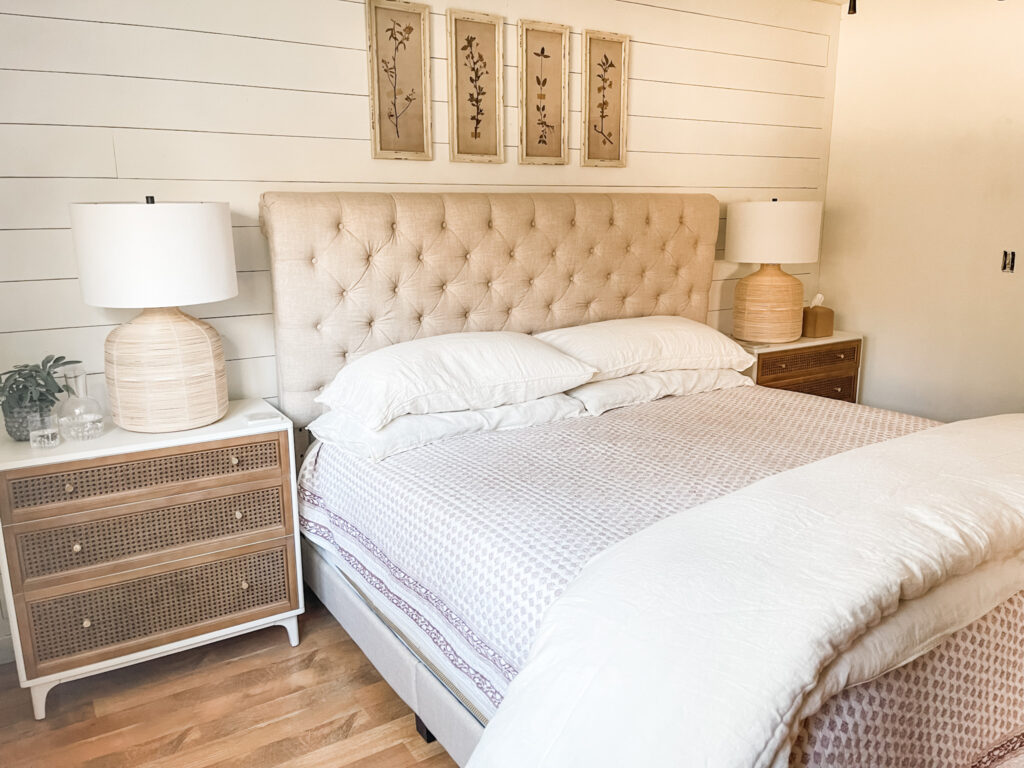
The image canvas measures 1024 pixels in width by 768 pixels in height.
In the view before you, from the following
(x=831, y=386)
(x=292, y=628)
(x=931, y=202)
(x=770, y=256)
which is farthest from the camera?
(x=831, y=386)

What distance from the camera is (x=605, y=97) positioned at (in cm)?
296

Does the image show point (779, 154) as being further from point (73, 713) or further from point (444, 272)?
point (73, 713)

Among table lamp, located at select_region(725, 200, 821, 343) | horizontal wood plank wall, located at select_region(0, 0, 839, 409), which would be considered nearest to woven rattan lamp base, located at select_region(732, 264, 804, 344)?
table lamp, located at select_region(725, 200, 821, 343)

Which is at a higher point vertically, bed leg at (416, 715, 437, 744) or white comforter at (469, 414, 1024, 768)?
white comforter at (469, 414, 1024, 768)

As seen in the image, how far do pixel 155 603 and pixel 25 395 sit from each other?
0.62 meters

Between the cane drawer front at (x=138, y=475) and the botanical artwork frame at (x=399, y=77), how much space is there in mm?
1067

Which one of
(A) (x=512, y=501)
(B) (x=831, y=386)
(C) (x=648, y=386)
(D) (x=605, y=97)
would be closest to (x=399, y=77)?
(D) (x=605, y=97)

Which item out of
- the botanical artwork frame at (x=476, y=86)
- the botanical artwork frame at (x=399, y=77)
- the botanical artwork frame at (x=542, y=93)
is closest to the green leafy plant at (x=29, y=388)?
the botanical artwork frame at (x=399, y=77)

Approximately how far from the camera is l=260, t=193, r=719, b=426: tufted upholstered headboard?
7.58ft

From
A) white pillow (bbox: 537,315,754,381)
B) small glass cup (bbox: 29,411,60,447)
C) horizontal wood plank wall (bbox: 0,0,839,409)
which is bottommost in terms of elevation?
small glass cup (bbox: 29,411,60,447)

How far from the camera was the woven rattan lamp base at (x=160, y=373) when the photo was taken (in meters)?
1.99

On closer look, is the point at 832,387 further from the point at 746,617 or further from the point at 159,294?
the point at 159,294

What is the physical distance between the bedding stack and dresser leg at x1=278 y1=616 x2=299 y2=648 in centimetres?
23

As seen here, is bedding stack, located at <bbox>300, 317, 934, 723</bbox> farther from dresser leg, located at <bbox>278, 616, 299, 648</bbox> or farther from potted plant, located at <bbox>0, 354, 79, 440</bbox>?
potted plant, located at <bbox>0, 354, 79, 440</bbox>
